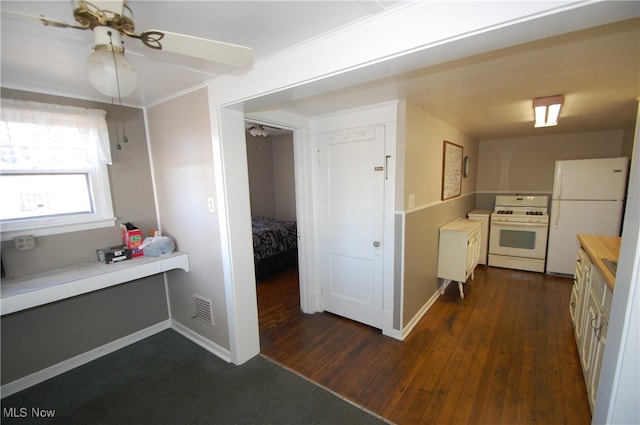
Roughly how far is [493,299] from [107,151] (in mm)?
4489

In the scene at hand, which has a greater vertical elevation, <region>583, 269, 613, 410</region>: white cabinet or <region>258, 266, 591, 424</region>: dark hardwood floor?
<region>583, 269, 613, 410</region>: white cabinet

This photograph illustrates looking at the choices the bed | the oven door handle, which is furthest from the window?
the oven door handle

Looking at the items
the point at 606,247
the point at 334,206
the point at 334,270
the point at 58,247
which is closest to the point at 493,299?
the point at 606,247

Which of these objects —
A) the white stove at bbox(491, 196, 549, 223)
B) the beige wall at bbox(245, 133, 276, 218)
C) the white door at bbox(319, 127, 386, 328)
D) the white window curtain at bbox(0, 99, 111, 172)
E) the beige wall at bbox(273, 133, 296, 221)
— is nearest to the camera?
the white window curtain at bbox(0, 99, 111, 172)

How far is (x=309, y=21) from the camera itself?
1207mm

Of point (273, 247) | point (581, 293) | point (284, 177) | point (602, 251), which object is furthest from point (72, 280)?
point (284, 177)

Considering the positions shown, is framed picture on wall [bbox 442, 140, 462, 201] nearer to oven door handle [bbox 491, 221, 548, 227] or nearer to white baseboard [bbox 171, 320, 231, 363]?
oven door handle [bbox 491, 221, 548, 227]

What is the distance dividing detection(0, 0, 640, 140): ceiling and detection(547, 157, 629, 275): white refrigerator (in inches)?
42.6

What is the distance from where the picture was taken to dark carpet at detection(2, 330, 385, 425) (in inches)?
71.0

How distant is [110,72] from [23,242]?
1.93 metres

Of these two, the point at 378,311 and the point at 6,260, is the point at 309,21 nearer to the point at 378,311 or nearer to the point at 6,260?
the point at 378,311

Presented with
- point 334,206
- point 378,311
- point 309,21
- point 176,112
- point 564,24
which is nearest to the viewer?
point 564,24

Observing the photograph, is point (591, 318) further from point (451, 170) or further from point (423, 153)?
point (451, 170)

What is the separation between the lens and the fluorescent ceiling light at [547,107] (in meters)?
2.33
